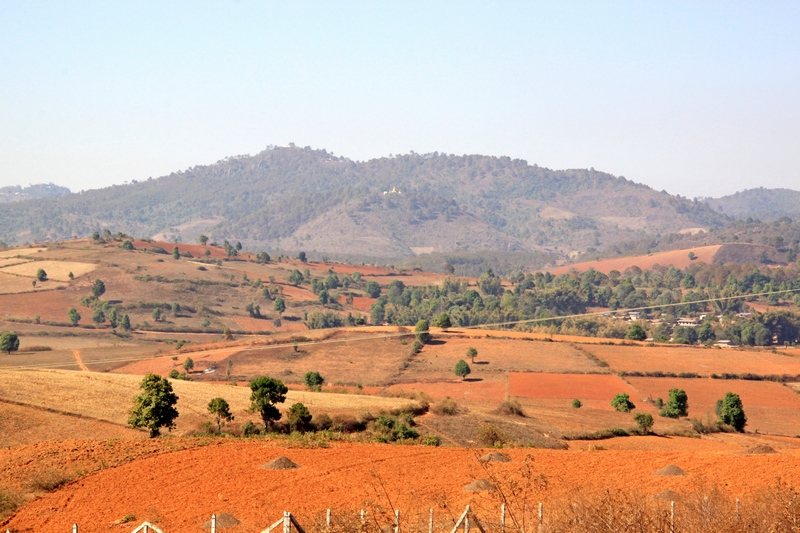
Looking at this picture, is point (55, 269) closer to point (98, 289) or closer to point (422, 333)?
point (98, 289)

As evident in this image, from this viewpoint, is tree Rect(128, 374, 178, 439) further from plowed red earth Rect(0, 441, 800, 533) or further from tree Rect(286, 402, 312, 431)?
tree Rect(286, 402, 312, 431)

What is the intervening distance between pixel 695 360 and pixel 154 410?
7084 centimetres

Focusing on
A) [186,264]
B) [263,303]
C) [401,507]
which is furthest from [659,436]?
[186,264]

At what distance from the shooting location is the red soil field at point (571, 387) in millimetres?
83125

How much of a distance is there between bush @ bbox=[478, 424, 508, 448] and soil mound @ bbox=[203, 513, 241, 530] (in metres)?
21.9

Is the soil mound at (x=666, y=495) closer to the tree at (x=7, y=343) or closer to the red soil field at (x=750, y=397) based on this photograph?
the red soil field at (x=750, y=397)

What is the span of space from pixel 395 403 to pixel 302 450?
68.4ft

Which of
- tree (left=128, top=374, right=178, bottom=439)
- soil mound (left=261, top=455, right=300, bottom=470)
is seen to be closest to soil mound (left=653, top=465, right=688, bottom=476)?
soil mound (left=261, top=455, right=300, bottom=470)

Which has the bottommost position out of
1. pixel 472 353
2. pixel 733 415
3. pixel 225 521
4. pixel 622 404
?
pixel 622 404

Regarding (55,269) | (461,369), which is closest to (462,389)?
(461,369)

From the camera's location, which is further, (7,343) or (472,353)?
(472,353)

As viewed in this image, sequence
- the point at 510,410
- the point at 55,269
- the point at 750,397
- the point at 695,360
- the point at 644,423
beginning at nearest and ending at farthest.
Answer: the point at 644,423 < the point at 510,410 < the point at 750,397 < the point at 695,360 < the point at 55,269

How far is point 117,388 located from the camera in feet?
189

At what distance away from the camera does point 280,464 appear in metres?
34.8
